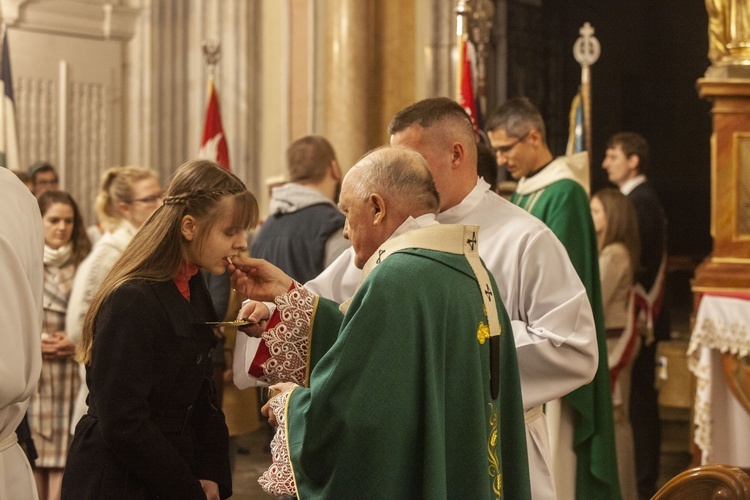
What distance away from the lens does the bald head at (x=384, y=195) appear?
256cm

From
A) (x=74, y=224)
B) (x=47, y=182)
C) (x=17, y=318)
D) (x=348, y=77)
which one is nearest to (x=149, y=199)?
(x=74, y=224)

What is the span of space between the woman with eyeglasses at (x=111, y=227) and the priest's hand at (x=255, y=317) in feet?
6.45

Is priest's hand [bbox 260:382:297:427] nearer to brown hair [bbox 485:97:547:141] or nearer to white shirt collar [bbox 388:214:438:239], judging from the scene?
white shirt collar [bbox 388:214:438:239]

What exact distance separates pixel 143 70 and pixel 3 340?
7.50 metres

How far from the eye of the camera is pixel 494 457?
2.56 metres

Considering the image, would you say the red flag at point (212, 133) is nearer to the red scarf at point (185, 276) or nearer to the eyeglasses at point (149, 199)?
the eyeglasses at point (149, 199)

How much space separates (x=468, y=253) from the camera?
2.58m

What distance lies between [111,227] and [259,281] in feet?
7.80

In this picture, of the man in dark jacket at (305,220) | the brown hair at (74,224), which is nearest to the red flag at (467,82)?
the man in dark jacket at (305,220)

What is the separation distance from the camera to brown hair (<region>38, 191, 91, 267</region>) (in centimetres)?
523

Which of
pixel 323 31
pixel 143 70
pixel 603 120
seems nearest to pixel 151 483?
pixel 323 31

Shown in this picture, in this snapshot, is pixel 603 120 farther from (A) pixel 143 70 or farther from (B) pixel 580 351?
(B) pixel 580 351

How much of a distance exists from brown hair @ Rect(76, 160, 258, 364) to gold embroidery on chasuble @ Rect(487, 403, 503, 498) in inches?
31.4

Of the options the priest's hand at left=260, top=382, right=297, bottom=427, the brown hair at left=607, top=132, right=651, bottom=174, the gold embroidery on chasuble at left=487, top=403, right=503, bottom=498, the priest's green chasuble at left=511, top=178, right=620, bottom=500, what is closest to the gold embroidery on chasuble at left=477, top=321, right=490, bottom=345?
the gold embroidery on chasuble at left=487, top=403, right=503, bottom=498
